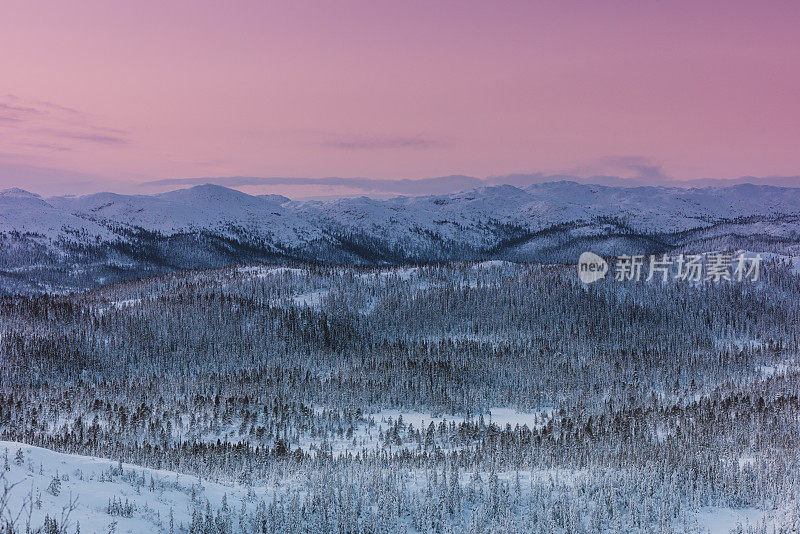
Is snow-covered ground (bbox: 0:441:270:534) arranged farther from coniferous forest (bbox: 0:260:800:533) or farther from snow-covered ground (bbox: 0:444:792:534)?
coniferous forest (bbox: 0:260:800:533)

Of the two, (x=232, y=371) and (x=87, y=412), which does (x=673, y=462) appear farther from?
(x=232, y=371)

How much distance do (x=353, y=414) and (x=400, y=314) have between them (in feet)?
304

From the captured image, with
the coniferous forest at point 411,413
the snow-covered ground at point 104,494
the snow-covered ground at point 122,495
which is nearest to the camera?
the snow-covered ground at point 104,494

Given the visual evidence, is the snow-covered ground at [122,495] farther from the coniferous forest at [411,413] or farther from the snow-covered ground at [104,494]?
the coniferous forest at [411,413]

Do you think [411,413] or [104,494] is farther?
[411,413]

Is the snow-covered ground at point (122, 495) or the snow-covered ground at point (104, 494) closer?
the snow-covered ground at point (104, 494)

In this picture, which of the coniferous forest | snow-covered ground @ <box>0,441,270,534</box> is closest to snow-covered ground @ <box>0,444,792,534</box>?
snow-covered ground @ <box>0,441,270,534</box>

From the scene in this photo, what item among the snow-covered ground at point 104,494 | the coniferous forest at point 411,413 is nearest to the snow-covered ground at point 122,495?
the snow-covered ground at point 104,494

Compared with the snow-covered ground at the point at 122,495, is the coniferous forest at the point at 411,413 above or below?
below

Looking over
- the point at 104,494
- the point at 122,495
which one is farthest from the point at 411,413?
the point at 104,494

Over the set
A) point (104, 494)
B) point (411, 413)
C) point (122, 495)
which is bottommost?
point (411, 413)

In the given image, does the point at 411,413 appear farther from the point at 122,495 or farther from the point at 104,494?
the point at 104,494

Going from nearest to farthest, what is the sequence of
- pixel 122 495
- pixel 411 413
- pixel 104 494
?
pixel 104 494 < pixel 122 495 < pixel 411 413

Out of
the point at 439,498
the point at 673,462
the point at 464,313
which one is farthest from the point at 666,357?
the point at 439,498
